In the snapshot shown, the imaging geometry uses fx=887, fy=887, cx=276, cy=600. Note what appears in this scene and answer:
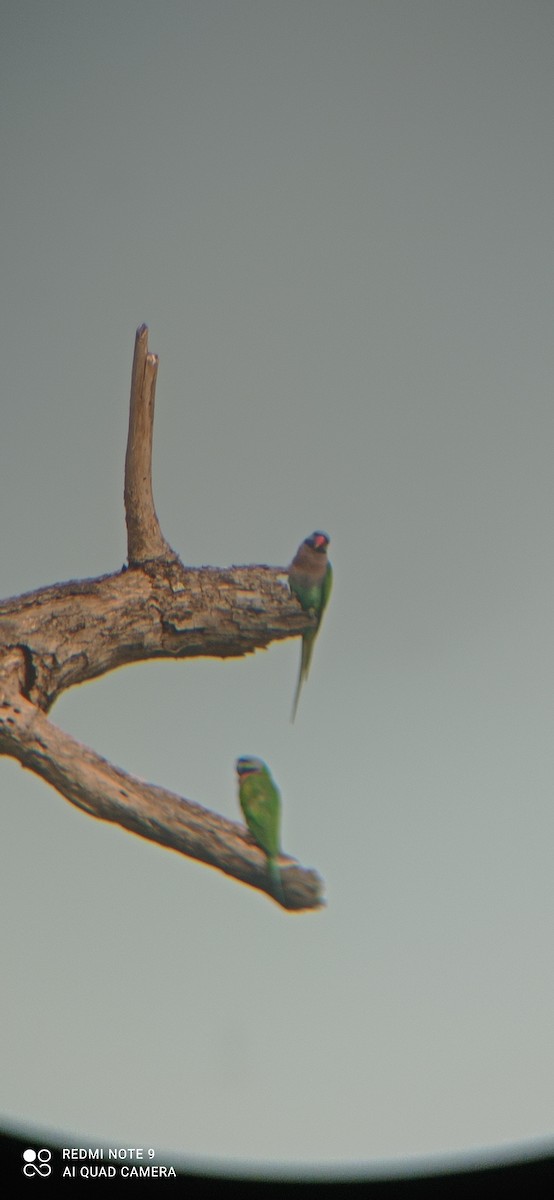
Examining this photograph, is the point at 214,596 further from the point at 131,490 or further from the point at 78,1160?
the point at 78,1160

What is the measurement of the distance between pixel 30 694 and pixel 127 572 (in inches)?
12.6

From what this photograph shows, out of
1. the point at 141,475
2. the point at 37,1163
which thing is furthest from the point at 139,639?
the point at 37,1163

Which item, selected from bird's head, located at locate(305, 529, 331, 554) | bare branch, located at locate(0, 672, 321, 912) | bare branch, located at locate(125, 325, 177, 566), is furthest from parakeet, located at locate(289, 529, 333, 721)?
bare branch, located at locate(0, 672, 321, 912)

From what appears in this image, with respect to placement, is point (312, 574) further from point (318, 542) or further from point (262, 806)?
point (262, 806)

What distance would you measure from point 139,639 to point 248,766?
1.17 ft

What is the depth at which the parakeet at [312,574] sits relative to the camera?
1.94 metres

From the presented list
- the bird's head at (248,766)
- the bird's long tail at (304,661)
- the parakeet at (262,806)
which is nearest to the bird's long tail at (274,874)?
the parakeet at (262,806)

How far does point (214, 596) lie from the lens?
1873 millimetres

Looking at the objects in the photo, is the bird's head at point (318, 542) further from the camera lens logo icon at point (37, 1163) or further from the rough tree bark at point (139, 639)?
the camera lens logo icon at point (37, 1163)

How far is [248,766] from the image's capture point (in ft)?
6.22

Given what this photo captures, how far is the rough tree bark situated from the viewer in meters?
1.63

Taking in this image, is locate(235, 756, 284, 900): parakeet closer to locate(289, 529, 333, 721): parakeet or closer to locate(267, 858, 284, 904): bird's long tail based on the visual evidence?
locate(267, 858, 284, 904): bird's long tail

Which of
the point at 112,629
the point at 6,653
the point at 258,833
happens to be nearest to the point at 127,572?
the point at 112,629

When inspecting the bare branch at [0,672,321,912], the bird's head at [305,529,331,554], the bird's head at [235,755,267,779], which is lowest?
the bare branch at [0,672,321,912]
